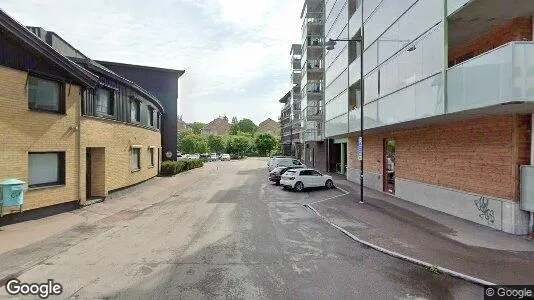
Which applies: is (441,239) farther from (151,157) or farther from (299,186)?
(151,157)

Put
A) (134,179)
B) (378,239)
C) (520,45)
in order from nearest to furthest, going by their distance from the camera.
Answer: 1. (520,45)
2. (378,239)
3. (134,179)

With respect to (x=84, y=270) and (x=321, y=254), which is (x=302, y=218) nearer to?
(x=321, y=254)

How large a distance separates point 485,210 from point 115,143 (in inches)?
713

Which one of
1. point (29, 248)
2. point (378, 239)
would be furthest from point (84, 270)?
point (378, 239)

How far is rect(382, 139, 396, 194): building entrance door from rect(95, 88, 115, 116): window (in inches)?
649

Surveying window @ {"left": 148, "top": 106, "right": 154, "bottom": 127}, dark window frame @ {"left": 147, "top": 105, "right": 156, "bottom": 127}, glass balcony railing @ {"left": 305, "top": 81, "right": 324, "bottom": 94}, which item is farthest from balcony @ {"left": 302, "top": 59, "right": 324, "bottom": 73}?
window @ {"left": 148, "top": 106, "right": 154, "bottom": 127}

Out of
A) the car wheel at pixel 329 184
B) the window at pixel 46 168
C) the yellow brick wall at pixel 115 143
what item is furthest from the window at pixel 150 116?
the car wheel at pixel 329 184

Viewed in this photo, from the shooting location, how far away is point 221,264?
27.2 ft

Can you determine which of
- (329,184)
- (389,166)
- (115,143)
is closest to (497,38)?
(389,166)

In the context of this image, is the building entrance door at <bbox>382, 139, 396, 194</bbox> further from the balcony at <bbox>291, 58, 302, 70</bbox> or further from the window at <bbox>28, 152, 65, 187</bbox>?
the balcony at <bbox>291, 58, 302, 70</bbox>

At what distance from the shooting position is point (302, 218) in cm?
1426

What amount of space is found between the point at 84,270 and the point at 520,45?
476 inches

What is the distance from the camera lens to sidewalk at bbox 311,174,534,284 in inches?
315

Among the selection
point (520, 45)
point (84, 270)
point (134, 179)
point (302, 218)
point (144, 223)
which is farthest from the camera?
point (134, 179)
